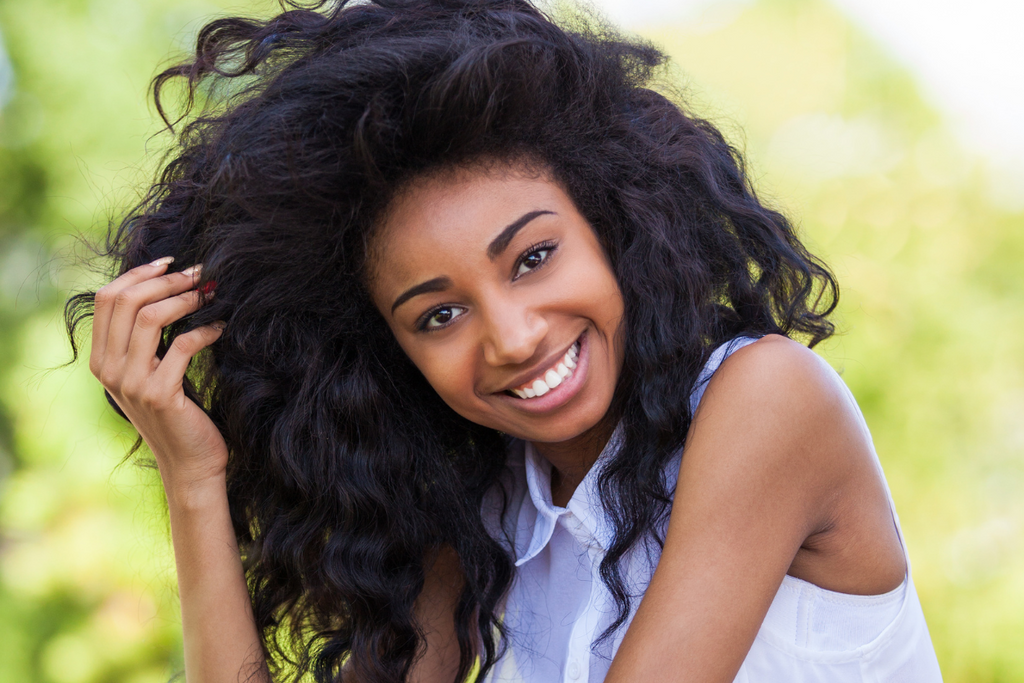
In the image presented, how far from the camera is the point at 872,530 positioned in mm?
1924

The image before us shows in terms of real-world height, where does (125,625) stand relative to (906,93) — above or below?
below

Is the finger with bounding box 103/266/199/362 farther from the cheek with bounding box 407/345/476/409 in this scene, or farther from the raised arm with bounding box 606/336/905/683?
the raised arm with bounding box 606/336/905/683

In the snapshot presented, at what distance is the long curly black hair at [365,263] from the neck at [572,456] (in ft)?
0.42

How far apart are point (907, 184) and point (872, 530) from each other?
2.68 metres

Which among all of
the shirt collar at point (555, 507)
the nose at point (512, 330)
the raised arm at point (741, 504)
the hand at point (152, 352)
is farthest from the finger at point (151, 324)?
the raised arm at point (741, 504)

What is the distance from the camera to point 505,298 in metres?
1.87

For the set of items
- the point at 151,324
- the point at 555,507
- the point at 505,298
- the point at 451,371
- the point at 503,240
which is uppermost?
the point at 503,240

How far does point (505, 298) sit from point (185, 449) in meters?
0.98

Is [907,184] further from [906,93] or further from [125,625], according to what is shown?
[125,625]

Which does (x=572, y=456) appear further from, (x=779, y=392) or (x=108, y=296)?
(x=108, y=296)

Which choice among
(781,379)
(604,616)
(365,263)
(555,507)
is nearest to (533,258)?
(365,263)

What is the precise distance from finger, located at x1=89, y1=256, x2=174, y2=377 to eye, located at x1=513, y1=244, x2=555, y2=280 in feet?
2.97

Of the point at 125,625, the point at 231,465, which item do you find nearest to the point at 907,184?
the point at 231,465

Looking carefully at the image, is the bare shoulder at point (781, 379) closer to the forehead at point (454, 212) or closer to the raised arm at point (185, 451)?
the forehead at point (454, 212)
